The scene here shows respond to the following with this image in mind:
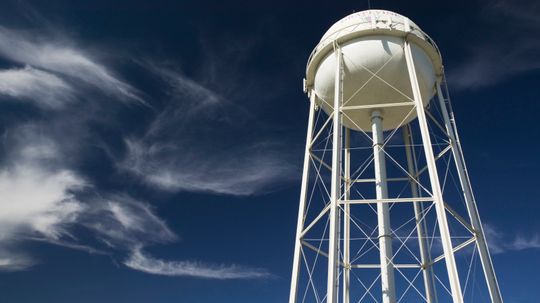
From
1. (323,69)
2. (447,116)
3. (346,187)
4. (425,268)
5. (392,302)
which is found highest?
(323,69)

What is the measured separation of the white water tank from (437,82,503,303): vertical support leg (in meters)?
1.38

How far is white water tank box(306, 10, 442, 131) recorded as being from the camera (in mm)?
13719

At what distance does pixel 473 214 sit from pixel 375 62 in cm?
545

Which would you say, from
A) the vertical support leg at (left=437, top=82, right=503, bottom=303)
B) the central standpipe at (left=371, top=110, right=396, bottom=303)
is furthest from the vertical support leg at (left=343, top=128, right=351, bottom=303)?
the vertical support leg at (left=437, top=82, right=503, bottom=303)

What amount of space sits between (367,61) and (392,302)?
7268 mm

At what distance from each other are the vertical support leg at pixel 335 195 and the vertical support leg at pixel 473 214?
3702 mm

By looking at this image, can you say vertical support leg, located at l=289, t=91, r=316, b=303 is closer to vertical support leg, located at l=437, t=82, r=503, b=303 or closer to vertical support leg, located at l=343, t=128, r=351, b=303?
vertical support leg, located at l=343, t=128, r=351, b=303

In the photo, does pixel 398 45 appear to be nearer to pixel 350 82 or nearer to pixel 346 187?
pixel 350 82

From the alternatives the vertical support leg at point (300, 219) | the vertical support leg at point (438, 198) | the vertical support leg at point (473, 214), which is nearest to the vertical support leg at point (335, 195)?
the vertical support leg at point (300, 219)

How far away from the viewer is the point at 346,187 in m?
16.1

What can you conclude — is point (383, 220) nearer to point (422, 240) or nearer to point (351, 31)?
point (422, 240)

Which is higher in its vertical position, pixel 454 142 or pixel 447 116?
pixel 447 116

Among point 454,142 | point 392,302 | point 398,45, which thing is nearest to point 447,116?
point 454,142

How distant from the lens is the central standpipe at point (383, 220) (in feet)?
40.7
